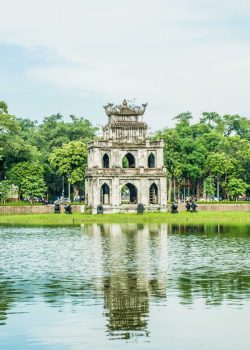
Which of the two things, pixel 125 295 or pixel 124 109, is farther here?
pixel 124 109

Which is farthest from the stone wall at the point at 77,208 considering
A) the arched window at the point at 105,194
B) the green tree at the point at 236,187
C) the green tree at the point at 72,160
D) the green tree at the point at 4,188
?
the green tree at the point at 72,160

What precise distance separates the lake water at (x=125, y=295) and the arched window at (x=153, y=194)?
5098cm

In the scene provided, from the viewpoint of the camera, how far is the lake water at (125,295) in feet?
79.5

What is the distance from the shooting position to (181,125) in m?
139

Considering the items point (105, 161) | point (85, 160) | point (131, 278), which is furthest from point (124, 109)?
point (131, 278)

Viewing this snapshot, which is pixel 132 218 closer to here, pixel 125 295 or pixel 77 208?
pixel 77 208

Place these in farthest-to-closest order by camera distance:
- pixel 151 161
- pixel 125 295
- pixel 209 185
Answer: pixel 209 185
pixel 151 161
pixel 125 295

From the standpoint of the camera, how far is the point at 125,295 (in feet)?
104

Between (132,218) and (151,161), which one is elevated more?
(151,161)

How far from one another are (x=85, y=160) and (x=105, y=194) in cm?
2040

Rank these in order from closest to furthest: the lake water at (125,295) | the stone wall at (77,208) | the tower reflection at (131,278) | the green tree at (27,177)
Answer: the lake water at (125,295) → the tower reflection at (131,278) → the stone wall at (77,208) → the green tree at (27,177)

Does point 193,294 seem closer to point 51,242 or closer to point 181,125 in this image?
point 51,242

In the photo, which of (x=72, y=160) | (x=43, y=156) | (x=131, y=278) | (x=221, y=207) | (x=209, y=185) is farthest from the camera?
(x=43, y=156)

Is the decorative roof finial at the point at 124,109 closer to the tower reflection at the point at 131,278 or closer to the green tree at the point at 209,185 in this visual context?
the green tree at the point at 209,185
